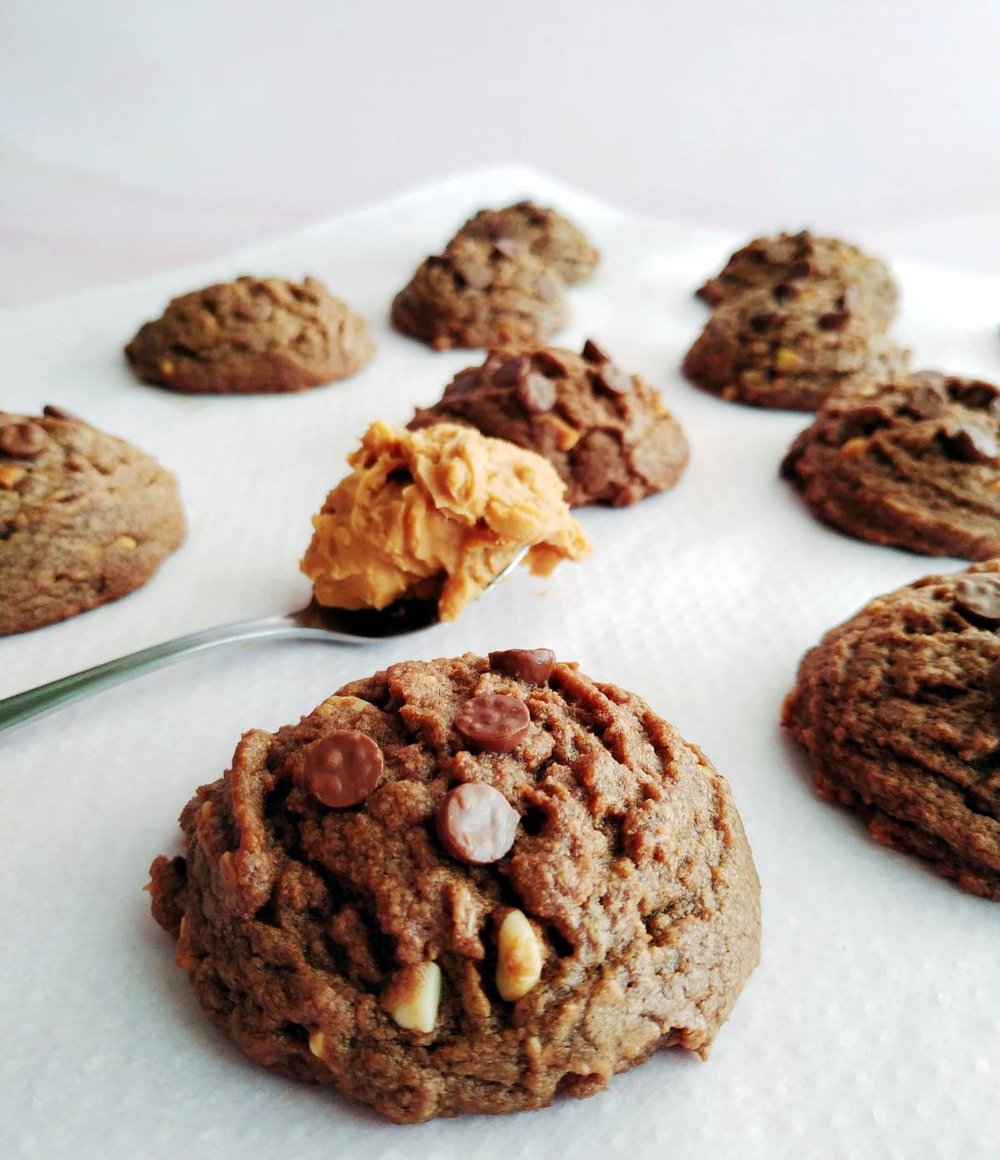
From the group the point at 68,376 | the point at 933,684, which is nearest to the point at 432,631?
the point at 933,684

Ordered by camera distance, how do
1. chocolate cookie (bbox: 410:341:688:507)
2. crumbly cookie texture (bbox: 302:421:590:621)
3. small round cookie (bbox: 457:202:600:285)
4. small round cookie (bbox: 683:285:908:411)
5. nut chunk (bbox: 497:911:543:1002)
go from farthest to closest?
small round cookie (bbox: 457:202:600:285), small round cookie (bbox: 683:285:908:411), chocolate cookie (bbox: 410:341:688:507), crumbly cookie texture (bbox: 302:421:590:621), nut chunk (bbox: 497:911:543:1002)

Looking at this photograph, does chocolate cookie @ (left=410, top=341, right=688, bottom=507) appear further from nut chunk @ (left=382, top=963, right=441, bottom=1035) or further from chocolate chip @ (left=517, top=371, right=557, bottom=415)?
nut chunk @ (left=382, top=963, right=441, bottom=1035)

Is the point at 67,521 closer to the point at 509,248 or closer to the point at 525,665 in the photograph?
the point at 525,665

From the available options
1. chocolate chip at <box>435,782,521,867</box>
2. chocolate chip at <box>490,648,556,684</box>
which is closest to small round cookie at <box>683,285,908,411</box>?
chocolate chip at <box>490,648,556,684</box>

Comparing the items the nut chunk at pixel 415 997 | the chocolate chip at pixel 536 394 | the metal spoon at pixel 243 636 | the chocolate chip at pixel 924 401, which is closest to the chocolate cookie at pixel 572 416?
the chocolate chip at pixel 536 394

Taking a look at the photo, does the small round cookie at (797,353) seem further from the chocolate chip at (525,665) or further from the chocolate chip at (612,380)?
the chocolate chip at (525,665)

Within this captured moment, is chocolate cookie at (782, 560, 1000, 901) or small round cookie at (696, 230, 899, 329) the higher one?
small round cookie at (696, 230, 899, 329)
